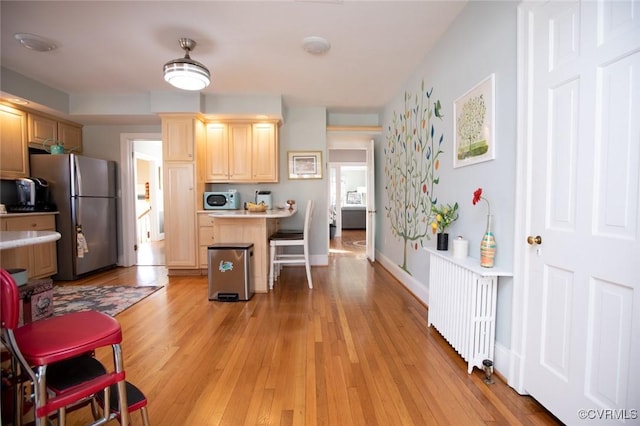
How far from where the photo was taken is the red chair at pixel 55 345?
832 millimetres

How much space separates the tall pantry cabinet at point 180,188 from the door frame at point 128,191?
849 millimetres

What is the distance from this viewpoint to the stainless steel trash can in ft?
10.1

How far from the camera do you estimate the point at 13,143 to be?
3.56 meters

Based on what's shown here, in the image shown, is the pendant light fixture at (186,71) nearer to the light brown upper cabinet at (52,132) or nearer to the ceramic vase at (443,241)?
the ceramic vase at (443,241)

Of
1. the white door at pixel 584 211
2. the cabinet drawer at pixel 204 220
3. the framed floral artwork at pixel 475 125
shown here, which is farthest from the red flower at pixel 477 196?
the cabinet drawer at pixel 204 220

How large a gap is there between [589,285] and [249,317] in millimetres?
2447

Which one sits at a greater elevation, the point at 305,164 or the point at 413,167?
the point at 305,164

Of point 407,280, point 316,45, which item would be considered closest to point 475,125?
point 316,45

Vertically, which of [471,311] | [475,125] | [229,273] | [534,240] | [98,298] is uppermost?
[475,125]

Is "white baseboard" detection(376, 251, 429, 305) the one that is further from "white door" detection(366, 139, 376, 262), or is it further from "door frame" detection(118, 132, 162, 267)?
"door frame" detection(118, 132, 162, 267)

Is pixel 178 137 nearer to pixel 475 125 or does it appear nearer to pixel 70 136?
pixel 70 136

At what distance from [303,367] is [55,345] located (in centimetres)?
134

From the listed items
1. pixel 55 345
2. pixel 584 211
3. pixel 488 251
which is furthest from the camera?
pixel 488 251

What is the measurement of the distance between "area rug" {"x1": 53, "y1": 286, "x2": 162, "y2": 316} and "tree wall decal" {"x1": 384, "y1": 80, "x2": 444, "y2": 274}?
324 cm
